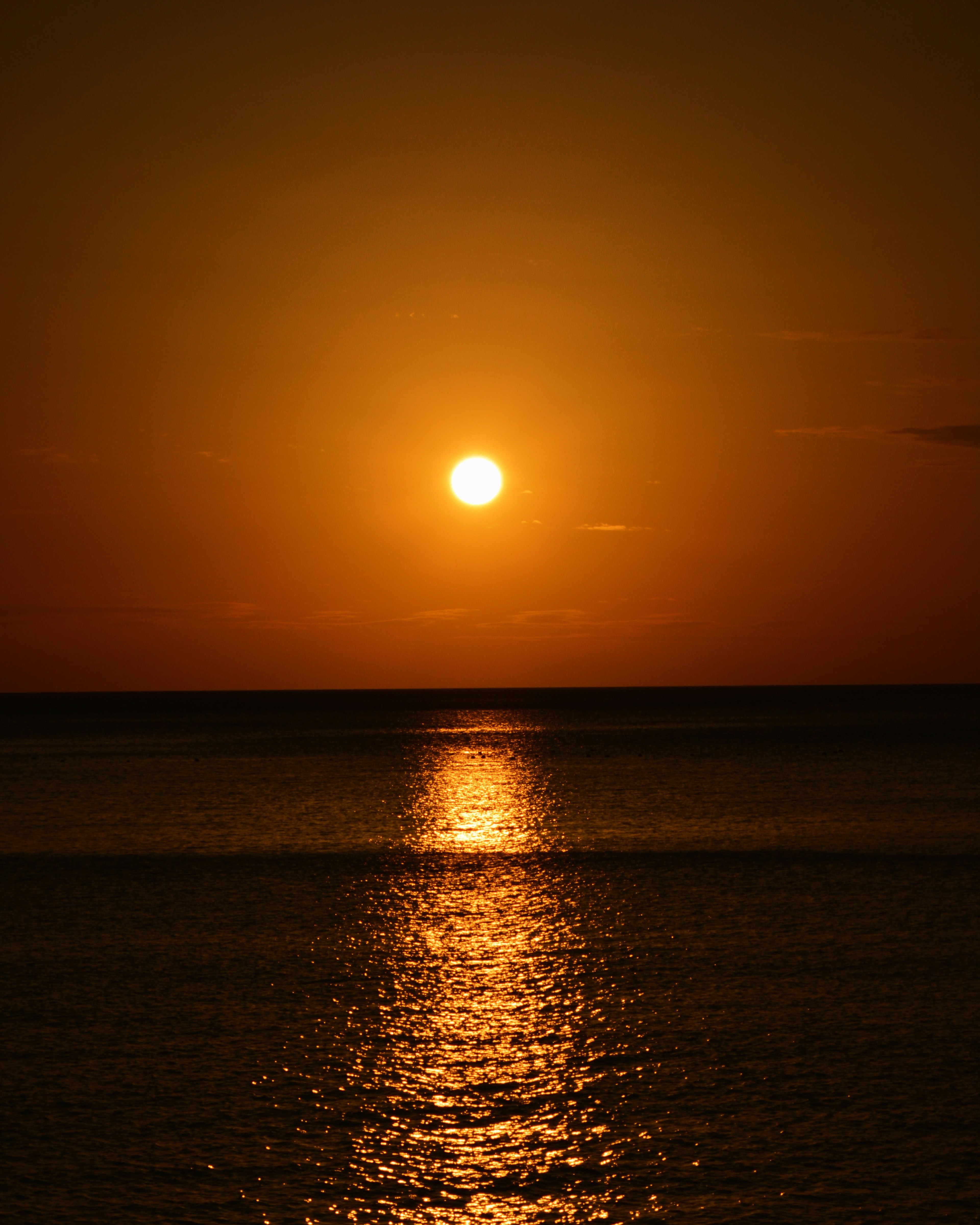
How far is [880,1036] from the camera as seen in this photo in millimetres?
9945

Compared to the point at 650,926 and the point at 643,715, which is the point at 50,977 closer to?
the point at 650,926

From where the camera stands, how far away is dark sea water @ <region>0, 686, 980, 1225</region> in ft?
23.7

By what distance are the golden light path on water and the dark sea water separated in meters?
0.03

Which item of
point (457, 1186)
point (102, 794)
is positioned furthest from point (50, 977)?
point (102, 794)

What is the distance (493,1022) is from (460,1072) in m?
1.37

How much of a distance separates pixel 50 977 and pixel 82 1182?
5443 mm

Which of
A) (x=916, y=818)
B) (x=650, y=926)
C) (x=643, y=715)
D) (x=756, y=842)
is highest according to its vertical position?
(x=643, y=715)

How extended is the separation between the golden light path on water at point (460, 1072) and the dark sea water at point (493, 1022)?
0.11 feet

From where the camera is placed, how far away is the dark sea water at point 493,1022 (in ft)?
23.7

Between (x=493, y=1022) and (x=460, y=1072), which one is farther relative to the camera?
(x=493, y=1022)

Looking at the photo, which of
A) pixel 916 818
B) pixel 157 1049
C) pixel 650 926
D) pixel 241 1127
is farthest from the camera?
pixel 916 818

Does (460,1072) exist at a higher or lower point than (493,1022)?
lower

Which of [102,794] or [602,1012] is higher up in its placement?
[102,794]

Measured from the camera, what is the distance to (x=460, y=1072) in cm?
915
